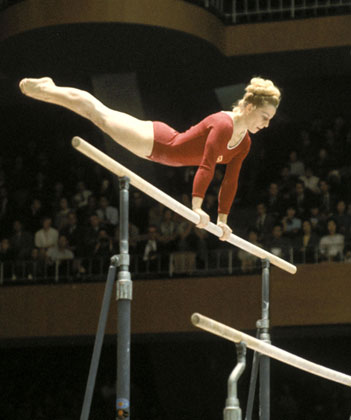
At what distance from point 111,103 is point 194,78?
4.89 ft

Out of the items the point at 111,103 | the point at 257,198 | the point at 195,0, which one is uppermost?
the point at 195,0

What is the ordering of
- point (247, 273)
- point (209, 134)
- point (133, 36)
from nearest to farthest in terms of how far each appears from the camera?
point (209, 134) < point (247, 273) < point (133, 36)

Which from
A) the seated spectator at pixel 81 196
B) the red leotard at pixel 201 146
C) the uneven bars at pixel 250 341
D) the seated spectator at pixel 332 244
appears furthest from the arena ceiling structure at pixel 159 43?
the uneven bars at pixel 250 341

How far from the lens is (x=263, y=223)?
12.0 meters

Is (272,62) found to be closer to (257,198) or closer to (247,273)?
(257,198)

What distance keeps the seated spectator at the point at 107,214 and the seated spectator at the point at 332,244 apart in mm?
2842

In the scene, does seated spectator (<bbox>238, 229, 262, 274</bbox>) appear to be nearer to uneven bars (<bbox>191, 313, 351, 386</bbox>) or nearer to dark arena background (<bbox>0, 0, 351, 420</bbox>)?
dark arena background (<bbox>0, 0, 351, 420</bbox>)

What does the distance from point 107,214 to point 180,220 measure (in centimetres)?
103

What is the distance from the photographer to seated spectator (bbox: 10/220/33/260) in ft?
41.4

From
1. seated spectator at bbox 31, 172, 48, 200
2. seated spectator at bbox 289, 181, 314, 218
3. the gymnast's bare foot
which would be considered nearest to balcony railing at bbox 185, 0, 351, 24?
seated spectator at bbox 289, 181, 314, 218

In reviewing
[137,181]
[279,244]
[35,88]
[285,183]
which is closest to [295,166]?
[285,183]

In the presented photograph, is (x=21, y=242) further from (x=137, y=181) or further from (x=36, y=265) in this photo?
(x=137, y=181)

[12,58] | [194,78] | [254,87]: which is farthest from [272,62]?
[254,87]

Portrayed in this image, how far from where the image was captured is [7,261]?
12570 millimetres
